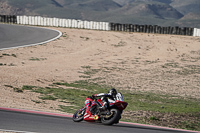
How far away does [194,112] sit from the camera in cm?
1411

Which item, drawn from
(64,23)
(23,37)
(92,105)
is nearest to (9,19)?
(64,23)

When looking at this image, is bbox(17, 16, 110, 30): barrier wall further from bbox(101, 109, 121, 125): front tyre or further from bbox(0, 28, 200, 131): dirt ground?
bbox(101, 109, 121, 125): front tyre

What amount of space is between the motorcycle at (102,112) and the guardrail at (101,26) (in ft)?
115

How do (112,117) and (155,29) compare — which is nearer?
(112,117)

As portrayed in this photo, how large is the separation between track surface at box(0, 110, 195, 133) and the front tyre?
16cm

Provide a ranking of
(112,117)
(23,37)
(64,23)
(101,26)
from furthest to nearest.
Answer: (64,23) < (101,26) < (23,37) < (112,117)

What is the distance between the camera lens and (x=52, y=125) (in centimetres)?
903

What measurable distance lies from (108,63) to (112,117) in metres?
17.5

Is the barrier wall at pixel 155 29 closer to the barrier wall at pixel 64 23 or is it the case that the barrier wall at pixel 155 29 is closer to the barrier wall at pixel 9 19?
the barrier wall at pixel 64 23

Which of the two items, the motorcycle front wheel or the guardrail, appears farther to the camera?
the guardrail

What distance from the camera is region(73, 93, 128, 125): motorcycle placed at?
9.34 meters

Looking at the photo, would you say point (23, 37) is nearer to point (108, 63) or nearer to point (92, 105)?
point (108, 63)

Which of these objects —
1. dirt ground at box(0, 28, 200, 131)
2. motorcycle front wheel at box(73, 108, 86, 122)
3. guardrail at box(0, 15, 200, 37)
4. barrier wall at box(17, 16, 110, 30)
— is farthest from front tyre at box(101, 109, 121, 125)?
barrier wall at box(17, 16, 110, 30)

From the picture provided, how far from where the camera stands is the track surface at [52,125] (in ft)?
27.9
